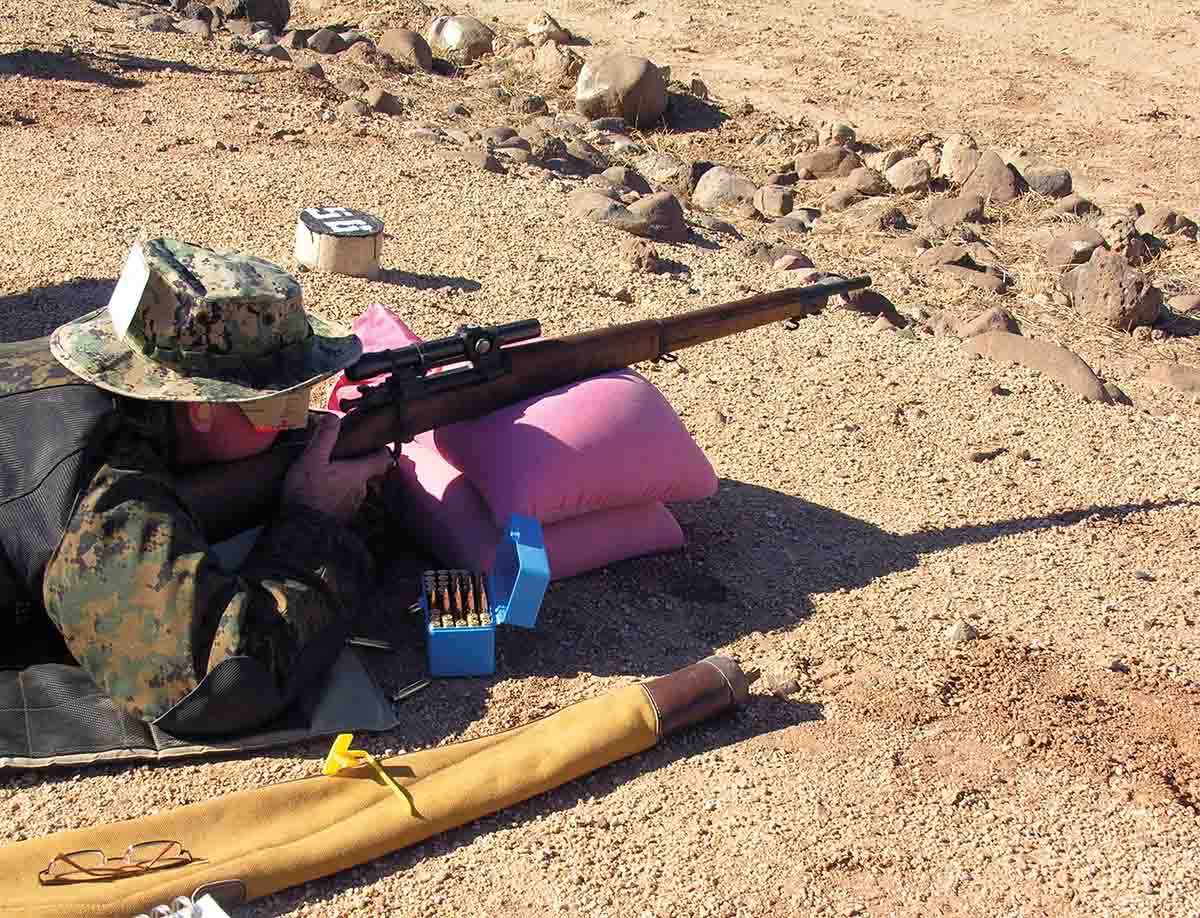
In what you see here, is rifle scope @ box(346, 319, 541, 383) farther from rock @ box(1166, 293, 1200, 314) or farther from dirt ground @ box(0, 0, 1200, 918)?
rock @ box(1166, 293, 1200, 314)

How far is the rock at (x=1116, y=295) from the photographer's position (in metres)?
6.81

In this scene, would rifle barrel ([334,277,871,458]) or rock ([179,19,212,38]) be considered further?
rock ([179,19,212,38])

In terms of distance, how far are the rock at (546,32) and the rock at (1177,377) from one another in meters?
6.37

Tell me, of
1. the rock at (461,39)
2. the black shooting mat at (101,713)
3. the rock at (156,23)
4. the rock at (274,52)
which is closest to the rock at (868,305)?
the black shooting mat at (101,713)

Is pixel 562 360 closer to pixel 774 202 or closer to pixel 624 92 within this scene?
pixel 774 202

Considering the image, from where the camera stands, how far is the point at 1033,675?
153 inches

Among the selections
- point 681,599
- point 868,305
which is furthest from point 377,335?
point 868,305

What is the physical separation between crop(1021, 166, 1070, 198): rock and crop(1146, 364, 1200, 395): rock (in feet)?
8.39

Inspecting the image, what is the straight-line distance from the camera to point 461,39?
1098 cm

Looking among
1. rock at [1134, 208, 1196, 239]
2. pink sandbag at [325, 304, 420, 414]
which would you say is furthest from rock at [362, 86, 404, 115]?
rock at [1134, 208, 1196, 239]

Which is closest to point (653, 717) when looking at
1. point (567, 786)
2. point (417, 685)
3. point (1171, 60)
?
point (567, 786)

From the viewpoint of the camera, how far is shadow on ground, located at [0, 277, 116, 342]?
217 inches

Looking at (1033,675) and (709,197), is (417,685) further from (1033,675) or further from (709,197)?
(709,197)

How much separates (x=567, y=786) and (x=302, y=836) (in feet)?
2.18
